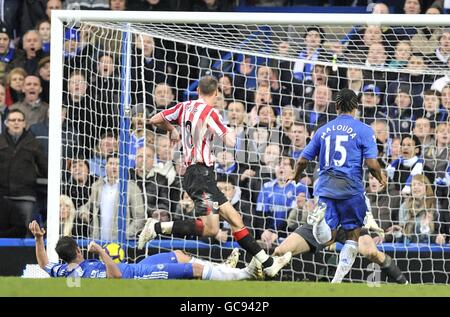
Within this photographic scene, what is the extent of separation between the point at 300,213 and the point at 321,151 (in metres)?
2.41

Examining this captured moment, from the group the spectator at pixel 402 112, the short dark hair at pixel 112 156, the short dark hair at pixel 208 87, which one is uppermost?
the short dark hair at pixel 208 87

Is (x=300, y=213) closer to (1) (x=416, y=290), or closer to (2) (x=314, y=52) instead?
(2) (x=314, y=52)

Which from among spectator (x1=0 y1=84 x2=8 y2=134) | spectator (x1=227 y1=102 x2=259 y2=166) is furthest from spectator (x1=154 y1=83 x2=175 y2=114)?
spectator (x1=0 y1=84 x2=8 y2=134)

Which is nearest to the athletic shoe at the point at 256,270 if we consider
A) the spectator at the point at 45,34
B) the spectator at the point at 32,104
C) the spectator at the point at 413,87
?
the spectator at the point at 413,87

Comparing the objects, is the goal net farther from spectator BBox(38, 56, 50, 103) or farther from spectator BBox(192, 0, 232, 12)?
spectator BBox(192, 0, 232, 12)

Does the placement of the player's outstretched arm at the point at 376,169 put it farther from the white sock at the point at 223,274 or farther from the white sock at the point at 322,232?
the white sock at the point at 223,274

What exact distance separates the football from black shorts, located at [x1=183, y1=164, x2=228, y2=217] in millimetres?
1044

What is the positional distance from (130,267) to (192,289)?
229cm

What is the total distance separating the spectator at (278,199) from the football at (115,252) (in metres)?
1.81

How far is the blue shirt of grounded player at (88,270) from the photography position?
1096 centimetres

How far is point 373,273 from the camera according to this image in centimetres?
1348

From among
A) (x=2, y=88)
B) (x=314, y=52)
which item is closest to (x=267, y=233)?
(x=314, y=52)

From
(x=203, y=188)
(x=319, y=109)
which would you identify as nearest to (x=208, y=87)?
(x=203, y=188)
